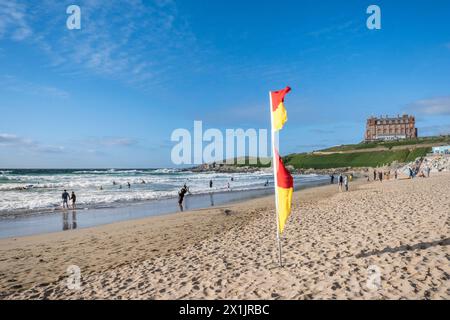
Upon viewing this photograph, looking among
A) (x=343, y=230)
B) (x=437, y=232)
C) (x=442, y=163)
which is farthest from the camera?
(x=442, y=163)

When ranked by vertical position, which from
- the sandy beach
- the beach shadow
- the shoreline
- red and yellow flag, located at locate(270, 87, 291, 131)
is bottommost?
the shoreline

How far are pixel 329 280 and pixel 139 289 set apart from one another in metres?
3.86

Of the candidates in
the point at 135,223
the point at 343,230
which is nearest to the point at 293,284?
the point at 343,230

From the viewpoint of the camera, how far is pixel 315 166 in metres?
120

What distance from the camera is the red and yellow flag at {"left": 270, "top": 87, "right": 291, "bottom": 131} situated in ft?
21.1

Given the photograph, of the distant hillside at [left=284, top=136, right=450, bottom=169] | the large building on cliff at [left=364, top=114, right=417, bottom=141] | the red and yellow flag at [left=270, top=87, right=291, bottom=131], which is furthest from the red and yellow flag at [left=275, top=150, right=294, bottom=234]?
the large building on cliff at [left=364, top=114, right=417, bottom=141]

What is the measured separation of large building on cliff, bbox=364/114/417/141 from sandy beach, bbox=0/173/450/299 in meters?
150

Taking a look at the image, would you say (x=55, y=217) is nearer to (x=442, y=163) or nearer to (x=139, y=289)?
(x=139, y=289)

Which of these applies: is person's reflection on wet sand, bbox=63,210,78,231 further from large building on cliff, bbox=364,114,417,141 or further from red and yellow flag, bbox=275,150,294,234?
large building on cliff, bbox=364,114,417,141

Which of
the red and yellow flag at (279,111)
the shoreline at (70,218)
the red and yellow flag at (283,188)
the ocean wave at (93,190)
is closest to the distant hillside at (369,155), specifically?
the ocean wave at (93,190)

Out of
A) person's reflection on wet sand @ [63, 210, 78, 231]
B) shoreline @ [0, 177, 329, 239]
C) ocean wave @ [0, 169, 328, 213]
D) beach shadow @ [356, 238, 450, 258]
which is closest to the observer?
beach shadow @ [356, 238, 450, 258]

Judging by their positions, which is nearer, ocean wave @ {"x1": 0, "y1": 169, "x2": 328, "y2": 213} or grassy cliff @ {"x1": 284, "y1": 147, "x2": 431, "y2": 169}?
ocean wave @ {"x1": 0, "y1": 169, "x2": 328, "y2": 213}

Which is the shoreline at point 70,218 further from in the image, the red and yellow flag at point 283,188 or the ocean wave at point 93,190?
the red and yellow flag at point 283,188

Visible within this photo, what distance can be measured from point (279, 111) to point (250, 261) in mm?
3926
